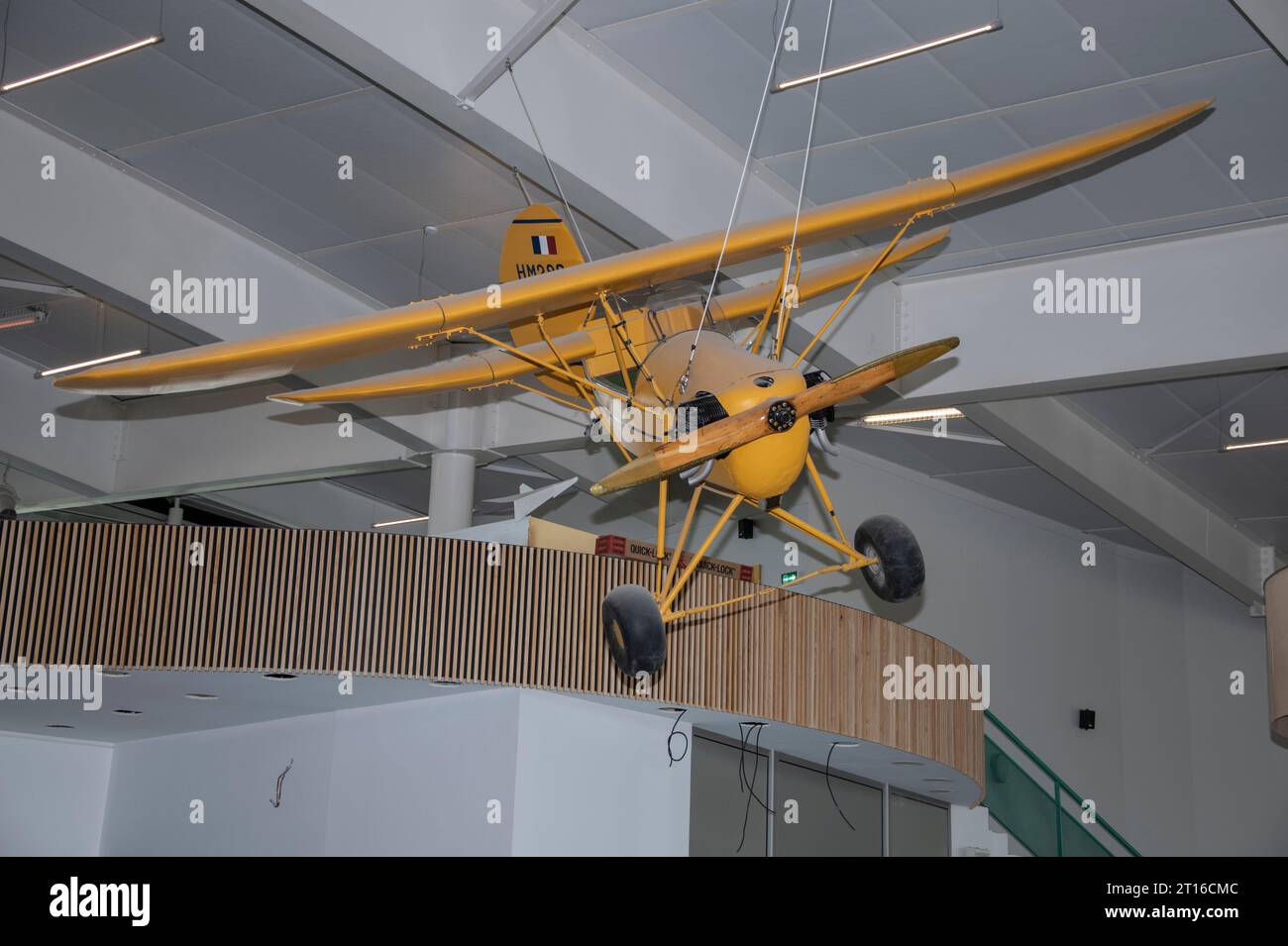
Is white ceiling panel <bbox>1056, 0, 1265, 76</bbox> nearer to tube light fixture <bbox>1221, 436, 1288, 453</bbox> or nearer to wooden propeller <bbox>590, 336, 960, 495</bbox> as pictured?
wooden propeller <bbox>590, 336, 960, 495</bbox>

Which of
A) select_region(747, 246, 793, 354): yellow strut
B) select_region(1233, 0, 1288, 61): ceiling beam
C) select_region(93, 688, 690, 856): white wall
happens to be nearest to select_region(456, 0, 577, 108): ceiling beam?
select_region(747, 246, 793, 354): yellow strut

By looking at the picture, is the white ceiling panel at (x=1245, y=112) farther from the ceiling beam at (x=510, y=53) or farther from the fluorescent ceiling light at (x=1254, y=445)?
the fluorescent ceiling light at (x=1254, y=445)

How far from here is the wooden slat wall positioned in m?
8.71

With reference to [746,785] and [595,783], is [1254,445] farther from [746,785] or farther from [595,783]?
[595,783]

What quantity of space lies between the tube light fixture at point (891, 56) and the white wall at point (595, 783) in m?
4.61

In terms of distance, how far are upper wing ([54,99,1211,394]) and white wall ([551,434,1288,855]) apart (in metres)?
7.63

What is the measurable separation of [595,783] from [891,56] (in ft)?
18.2

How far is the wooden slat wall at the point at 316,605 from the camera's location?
28.6 ft

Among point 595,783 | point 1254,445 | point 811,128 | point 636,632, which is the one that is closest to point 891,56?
point 811,128

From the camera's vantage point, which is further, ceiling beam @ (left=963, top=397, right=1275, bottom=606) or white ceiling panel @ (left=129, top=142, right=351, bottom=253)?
ceiling beam @ (left=963, top=397, right=1275, bottom=606)

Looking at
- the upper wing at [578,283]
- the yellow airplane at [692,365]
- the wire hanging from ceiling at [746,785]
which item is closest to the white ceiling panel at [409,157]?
the yellow airplane at [692,365]

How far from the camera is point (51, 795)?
1240 centimetres
